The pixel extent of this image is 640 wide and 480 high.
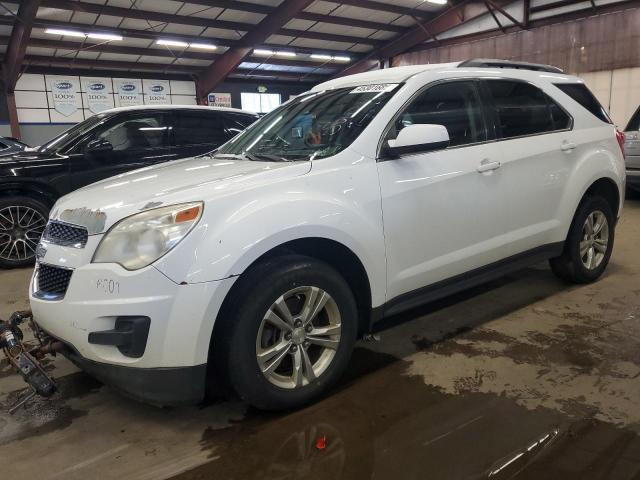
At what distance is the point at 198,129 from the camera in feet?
19.9

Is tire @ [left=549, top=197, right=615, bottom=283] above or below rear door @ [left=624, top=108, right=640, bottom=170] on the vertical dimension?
below

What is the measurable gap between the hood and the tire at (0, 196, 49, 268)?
306 cm

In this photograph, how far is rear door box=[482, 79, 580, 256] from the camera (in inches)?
129

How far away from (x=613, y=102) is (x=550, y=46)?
292 cm

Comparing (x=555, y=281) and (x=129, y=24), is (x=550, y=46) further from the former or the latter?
(x=555, y=281)

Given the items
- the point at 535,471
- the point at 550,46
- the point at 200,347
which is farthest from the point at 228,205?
the point at 550,46

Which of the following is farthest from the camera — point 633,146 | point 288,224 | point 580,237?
point 633,146

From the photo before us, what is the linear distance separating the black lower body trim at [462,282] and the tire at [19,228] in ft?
14.0

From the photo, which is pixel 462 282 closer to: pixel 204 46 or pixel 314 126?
pixel 314 126

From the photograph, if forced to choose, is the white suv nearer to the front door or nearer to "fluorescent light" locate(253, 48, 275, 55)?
the front door

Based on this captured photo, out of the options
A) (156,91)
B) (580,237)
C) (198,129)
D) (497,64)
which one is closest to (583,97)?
(497,64)

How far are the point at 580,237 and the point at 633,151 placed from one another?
5.09 metres

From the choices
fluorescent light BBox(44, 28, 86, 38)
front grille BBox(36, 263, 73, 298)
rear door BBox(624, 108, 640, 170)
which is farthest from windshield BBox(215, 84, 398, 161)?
fluorescent light BBox(44, 28, 86, 38)

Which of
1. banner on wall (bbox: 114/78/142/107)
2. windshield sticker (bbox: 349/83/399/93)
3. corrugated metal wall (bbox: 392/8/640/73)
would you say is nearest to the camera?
windshield sticker (bbox: 349/83/399/93)
